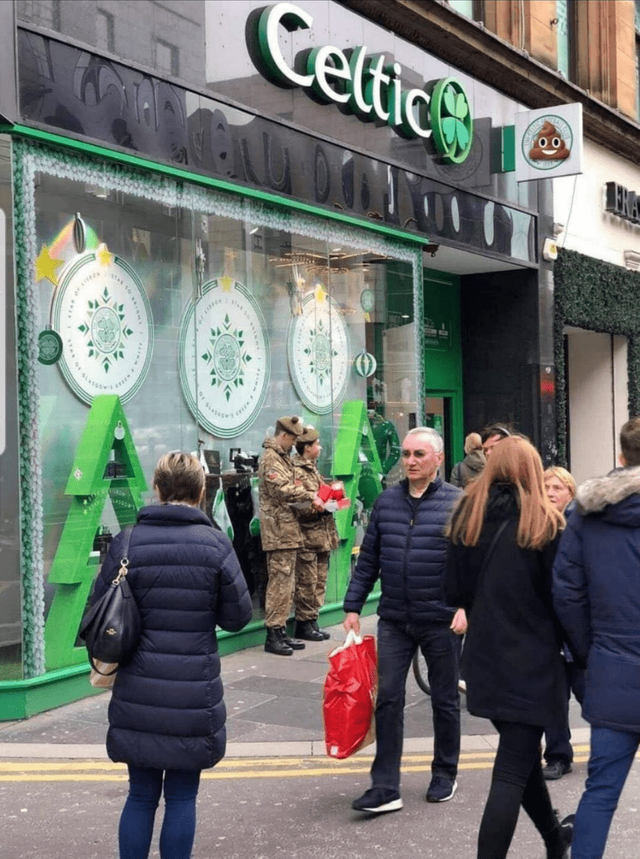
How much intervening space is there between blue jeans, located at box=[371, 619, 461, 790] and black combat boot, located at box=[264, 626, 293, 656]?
3419 mm

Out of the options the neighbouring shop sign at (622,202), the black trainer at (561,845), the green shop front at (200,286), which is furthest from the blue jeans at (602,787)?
the neighbouring shop sign at (622,202)

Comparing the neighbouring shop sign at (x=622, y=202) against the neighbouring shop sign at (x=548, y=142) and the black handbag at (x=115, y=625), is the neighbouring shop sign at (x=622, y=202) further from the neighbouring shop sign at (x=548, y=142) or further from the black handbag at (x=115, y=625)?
the black handbag at (x=115, y=625)

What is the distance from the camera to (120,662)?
4078 mm

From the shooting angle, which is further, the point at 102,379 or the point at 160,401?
the point at 160,401

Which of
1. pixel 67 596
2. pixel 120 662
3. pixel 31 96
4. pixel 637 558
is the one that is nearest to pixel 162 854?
pixel 120 662

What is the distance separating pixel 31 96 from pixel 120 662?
14.4ft

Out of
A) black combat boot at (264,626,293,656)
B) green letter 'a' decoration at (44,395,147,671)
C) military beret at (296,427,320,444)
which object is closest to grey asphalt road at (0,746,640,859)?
green letter 'a' decoration at (44,395,147,671)

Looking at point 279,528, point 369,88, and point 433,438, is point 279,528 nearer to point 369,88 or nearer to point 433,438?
point 433,438

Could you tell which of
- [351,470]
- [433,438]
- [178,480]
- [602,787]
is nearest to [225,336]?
[351,470]

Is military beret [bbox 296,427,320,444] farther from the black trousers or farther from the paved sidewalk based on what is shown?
the black trousers

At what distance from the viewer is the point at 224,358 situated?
916 cm

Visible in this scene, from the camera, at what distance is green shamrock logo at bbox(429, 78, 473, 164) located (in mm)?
11867

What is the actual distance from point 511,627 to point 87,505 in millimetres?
4125

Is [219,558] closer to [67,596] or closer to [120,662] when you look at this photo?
[120,662]
